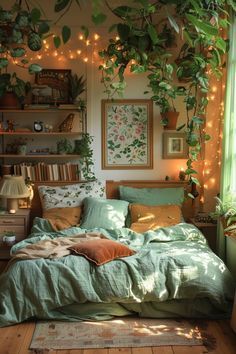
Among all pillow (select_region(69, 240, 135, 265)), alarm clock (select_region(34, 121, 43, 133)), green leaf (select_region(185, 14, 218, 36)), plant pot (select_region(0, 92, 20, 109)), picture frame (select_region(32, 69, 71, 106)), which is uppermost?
picture frame (select_region(32, 69, 71, 106))

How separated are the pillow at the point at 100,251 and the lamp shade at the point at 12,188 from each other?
120cm

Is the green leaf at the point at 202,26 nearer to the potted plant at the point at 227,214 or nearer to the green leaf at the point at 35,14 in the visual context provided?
the green leaf at the point at 35,14

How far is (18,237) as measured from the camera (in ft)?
13.5

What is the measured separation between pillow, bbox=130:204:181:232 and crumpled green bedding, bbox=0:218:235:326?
841mm

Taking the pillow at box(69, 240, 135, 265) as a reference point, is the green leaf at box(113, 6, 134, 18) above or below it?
above

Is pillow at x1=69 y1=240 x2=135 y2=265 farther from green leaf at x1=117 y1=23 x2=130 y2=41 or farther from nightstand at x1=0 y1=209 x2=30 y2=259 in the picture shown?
green leaf at x1=117 y1=23 x2=130 y2=41

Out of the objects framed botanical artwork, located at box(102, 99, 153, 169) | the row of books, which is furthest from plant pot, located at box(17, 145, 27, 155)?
framed botanical artwork, located at box(102, 99, 153, 169)

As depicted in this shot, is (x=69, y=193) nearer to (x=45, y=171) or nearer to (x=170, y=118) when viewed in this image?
(x=45, y=171)

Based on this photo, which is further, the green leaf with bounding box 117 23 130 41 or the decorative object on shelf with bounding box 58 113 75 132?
the decorative object on shelf with bounding box 58 113 75 132

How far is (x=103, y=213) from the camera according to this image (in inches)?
155

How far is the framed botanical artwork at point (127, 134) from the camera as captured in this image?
445cm

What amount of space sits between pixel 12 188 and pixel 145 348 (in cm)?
221

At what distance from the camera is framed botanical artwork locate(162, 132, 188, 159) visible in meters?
4.47

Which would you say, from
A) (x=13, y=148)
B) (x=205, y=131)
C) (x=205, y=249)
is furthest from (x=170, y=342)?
(x=13, y=148)
